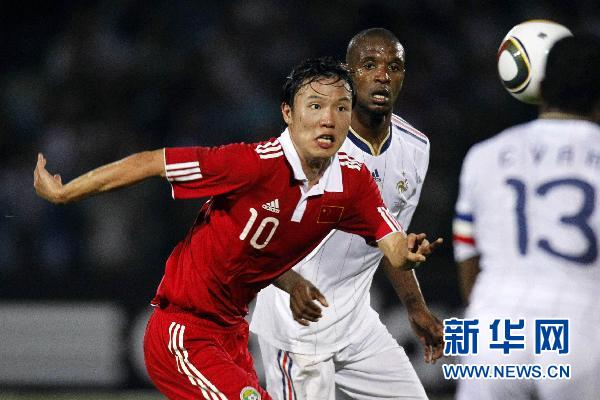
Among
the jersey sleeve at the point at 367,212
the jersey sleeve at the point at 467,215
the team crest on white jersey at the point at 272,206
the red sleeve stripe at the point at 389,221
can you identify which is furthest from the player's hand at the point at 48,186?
the jersey sleeve at the point at 467,215

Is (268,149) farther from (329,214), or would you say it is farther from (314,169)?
(329,214)

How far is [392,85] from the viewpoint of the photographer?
17.4ft

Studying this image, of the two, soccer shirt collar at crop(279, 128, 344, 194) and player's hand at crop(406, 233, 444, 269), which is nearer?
player's hand at crop(406, 233, 444, 269)

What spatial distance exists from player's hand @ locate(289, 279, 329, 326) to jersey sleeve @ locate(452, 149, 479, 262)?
814mm

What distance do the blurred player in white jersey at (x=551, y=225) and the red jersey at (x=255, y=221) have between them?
2.81 ft

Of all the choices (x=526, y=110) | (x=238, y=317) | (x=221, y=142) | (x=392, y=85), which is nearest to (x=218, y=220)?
(x=238, y=317)

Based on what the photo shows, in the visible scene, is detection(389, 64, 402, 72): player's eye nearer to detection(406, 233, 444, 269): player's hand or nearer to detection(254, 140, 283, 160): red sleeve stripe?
detection(254, 140, 283, 160): red sleeve stripe

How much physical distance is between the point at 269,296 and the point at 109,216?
383 cm

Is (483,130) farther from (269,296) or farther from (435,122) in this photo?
(269,296)

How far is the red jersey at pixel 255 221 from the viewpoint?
4.34m

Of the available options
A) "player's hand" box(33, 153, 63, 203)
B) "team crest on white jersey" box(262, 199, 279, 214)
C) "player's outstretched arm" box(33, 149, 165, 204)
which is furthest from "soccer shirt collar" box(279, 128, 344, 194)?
"player's hand" box(33, 153, 63, 203)

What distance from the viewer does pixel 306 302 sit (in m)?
4.61

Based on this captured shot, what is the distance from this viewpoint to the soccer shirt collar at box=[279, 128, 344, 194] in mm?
4426

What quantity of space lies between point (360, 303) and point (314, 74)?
1.38 m
